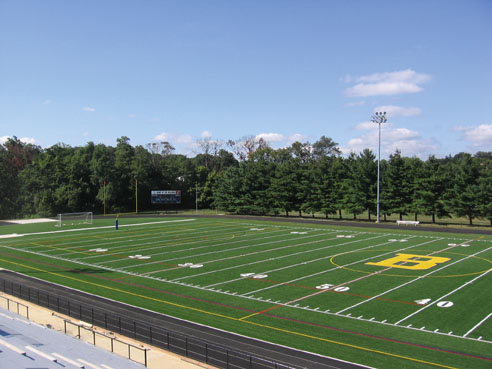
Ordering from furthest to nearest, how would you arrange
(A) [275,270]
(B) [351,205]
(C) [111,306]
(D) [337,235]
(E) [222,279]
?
(B) [351,205] → (D) [337,235] → (A) [275,270] → (E) [222,279] → (C) [111,306]

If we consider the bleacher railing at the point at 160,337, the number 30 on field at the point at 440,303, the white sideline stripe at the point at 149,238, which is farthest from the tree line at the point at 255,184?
the bleacher railing at the point at 160,337

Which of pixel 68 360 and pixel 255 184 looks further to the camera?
pixel 255 184

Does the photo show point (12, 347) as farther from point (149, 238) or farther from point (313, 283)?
point (149, 238)

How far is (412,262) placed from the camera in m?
30.9

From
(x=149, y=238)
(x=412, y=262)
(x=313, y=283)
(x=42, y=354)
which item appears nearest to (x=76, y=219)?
(x=149, y=238)

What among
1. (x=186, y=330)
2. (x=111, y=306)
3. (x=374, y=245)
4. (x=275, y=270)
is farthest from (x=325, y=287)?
(x=374, y=245)

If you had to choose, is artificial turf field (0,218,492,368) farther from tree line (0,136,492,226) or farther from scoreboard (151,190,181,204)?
scoreboard (151,190,181,204)

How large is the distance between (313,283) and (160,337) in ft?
36.7

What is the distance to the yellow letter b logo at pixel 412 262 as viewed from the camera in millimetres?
29436

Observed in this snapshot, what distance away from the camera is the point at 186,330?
17484 millimetres

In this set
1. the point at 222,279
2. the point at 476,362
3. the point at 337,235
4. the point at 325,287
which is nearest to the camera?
the point at 476,362

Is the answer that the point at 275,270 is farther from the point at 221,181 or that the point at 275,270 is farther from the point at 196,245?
the point at 221,181

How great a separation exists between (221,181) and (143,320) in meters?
68.1

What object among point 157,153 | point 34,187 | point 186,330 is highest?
point 157,153
